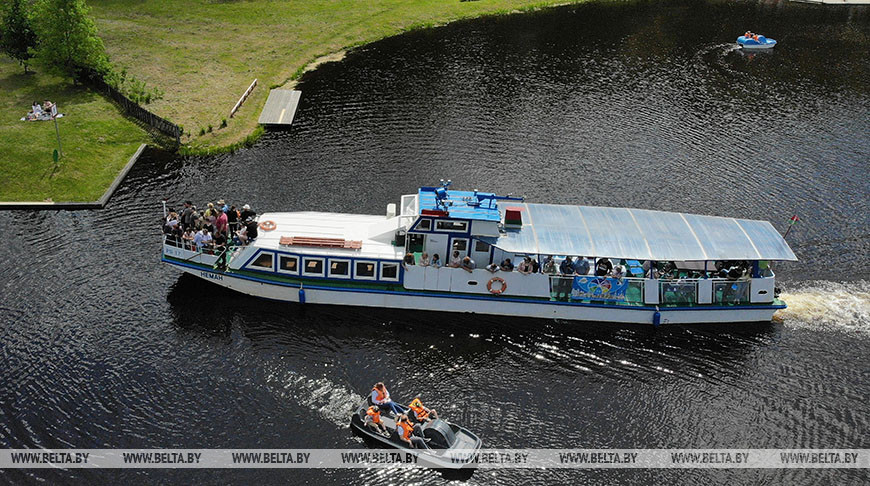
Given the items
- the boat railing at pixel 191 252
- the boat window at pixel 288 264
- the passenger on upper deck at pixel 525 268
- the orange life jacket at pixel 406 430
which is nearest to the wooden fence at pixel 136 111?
the boat railing at pixel 191 252

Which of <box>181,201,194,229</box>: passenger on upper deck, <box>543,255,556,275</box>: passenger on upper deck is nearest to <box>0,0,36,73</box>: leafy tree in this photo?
<box>181,201,194,229</box>: passenger on upper deck

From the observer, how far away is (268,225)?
157ft

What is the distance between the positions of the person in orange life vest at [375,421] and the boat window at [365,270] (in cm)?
1163

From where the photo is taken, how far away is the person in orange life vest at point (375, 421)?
36219 millimetres

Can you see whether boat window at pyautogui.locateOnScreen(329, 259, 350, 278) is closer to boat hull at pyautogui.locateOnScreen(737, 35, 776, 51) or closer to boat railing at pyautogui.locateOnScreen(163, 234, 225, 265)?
boat railing at pyautogui.locateOnScreen(163, 234, 225, 265)

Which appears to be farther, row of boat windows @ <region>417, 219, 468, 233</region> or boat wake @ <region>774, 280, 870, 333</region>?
boat wake @ <region>774, 280, 870, 333</region>

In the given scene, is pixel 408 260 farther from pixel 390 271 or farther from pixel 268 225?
pixel 268 225

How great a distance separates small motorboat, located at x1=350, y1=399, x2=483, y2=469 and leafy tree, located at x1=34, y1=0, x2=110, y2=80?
57915mm

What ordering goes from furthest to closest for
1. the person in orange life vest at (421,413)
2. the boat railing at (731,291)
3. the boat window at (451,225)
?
the boat railing at (731,291)
the boat window at (451,225)
the person in orange life vest at (421,413)

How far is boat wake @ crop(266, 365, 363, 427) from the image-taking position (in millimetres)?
38031

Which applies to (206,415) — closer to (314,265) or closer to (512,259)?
(314,265)

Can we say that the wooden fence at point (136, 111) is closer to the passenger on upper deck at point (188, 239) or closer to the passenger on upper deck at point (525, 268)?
the passenger on upper deck at point (188, 239)

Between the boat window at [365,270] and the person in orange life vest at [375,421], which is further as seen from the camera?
the boat window at [365,270]

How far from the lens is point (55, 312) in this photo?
1738 inches
